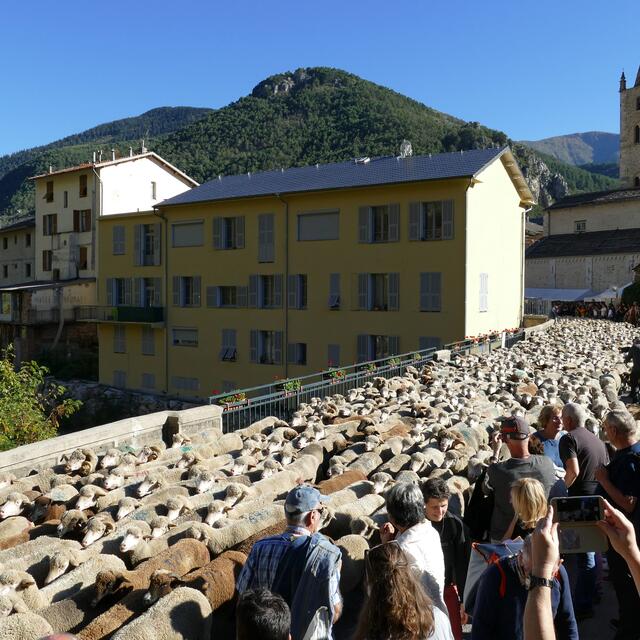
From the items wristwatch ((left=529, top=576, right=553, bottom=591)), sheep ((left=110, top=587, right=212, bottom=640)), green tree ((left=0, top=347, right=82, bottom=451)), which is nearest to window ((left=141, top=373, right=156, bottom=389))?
green tree ((left=0, top=347, right=82, bottom=451))

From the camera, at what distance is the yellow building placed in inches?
1111

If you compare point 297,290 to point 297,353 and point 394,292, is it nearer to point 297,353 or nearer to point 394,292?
point 297,353

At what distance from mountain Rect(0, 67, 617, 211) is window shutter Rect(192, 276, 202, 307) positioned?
48.6m

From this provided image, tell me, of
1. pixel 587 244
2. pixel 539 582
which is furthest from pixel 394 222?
pixel 587 244

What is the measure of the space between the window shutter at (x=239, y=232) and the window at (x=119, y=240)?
7.96 metres

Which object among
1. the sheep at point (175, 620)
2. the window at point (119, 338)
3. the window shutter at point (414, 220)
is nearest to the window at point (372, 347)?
the window shutter at point (414, 220)

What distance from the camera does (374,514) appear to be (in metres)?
6.77

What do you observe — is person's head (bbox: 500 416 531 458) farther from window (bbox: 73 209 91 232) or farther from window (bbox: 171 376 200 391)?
window (bbox: 73 209 91 232)

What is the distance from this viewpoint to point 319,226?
1219 inches

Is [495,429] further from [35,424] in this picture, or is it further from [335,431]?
[35,424]

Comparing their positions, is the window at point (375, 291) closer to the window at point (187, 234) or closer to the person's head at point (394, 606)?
the window at point (187, 234)

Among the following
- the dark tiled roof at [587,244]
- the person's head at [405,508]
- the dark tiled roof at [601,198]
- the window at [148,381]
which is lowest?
the window at [148,381]

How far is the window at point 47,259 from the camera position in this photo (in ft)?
156

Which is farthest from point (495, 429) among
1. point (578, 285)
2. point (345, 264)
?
point (578, 285)
